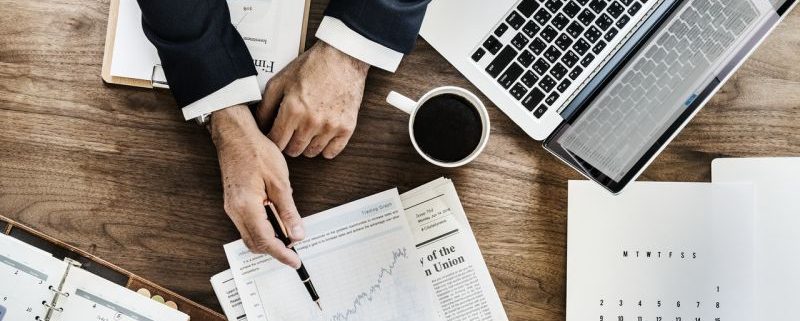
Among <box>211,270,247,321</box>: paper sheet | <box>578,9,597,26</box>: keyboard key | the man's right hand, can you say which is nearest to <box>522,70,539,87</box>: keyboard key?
<box>578,9,597,26</box>: keyboard key

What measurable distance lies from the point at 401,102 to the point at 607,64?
284mm

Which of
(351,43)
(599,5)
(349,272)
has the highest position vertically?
(599,5)

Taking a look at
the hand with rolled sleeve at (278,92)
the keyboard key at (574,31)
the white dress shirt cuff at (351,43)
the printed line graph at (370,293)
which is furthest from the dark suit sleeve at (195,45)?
the keyboard key at (574,31)

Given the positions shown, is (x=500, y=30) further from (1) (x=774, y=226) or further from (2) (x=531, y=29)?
(1) (x=774, y=226)

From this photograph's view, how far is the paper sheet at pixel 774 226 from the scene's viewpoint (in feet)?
3.39

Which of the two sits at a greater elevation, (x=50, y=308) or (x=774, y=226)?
(x=774, y=226)

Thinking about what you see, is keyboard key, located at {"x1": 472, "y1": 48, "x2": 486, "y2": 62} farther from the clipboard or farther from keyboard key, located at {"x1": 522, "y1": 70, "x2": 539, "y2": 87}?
the clipboard

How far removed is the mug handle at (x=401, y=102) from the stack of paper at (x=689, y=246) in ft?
0.85

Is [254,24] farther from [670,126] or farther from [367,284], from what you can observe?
[670,126]

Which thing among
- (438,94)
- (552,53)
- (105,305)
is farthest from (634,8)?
(105,305)

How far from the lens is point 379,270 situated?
1.05m

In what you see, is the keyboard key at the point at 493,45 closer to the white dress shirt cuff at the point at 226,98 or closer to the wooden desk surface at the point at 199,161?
the wooden desk surface at the point at 199,161

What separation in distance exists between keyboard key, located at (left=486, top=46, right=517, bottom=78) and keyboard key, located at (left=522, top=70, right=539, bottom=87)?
3 centimetres

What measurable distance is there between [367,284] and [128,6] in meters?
0.52
